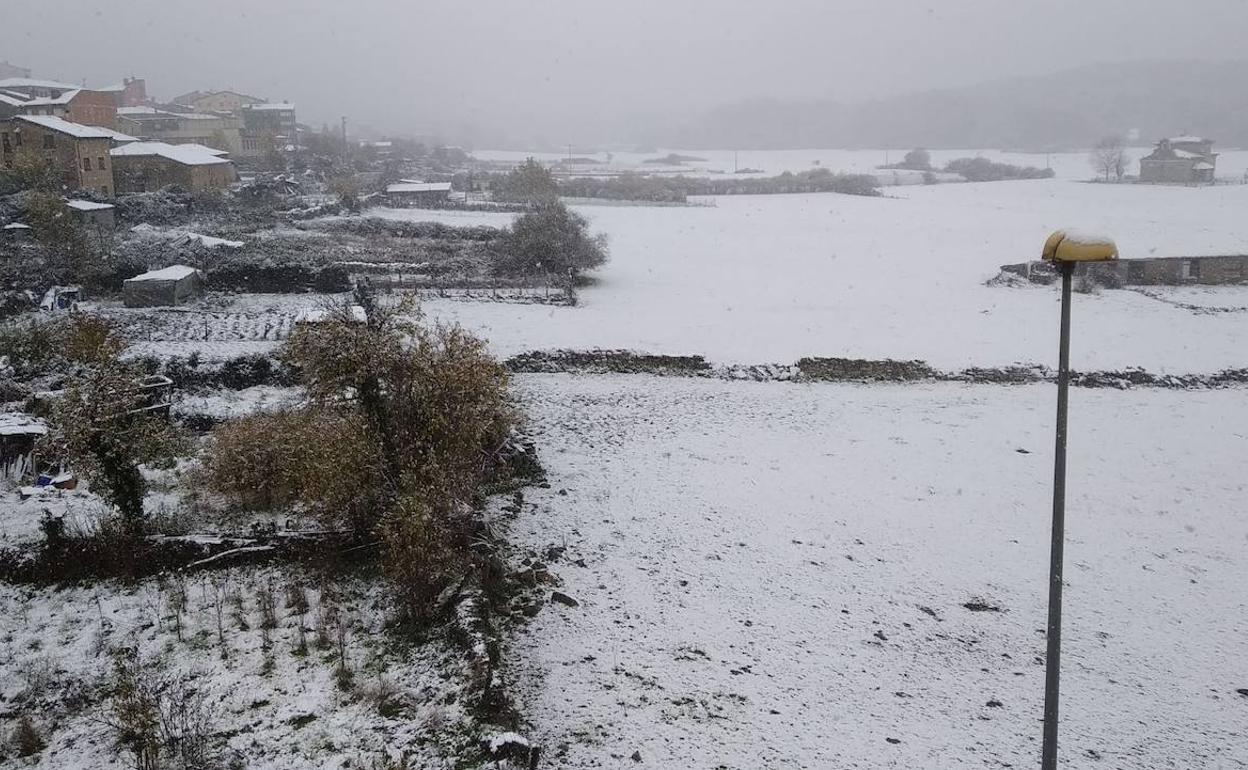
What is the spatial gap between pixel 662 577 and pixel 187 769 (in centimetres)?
685

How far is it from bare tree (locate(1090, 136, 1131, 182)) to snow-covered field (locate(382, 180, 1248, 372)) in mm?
22100

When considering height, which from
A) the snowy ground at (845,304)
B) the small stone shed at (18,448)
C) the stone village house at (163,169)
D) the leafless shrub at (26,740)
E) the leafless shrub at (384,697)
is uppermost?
the stone village house at (163,169)

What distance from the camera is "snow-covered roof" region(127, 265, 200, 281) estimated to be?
2806 cm

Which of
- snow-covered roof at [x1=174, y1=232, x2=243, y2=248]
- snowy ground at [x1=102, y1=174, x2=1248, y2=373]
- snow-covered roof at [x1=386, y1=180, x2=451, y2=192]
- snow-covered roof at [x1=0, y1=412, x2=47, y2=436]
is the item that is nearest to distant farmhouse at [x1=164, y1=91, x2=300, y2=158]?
snow-covered roof at [x1=386, y1=180, x2=451, y2=192]

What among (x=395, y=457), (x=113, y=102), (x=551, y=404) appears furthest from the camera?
(x=113, y=102)

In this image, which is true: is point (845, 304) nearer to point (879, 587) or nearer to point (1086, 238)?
point (879, 587)

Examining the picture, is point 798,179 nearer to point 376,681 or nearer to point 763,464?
point 763,464

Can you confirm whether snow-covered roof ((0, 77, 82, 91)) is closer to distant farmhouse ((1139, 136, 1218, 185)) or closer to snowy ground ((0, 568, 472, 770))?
snowy ground ((0, 568, 472, 770))

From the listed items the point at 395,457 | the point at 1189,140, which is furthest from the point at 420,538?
the point at 1189,140

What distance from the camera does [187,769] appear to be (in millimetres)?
8359

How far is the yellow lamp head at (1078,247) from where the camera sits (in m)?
6.41

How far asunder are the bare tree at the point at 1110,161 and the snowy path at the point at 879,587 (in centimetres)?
7702

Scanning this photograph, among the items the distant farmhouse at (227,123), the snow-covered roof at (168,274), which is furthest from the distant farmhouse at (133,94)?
the snow-covered roof at (168,274)

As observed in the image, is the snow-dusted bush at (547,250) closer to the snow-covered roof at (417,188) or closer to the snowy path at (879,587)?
the snowy path at (879,587)
